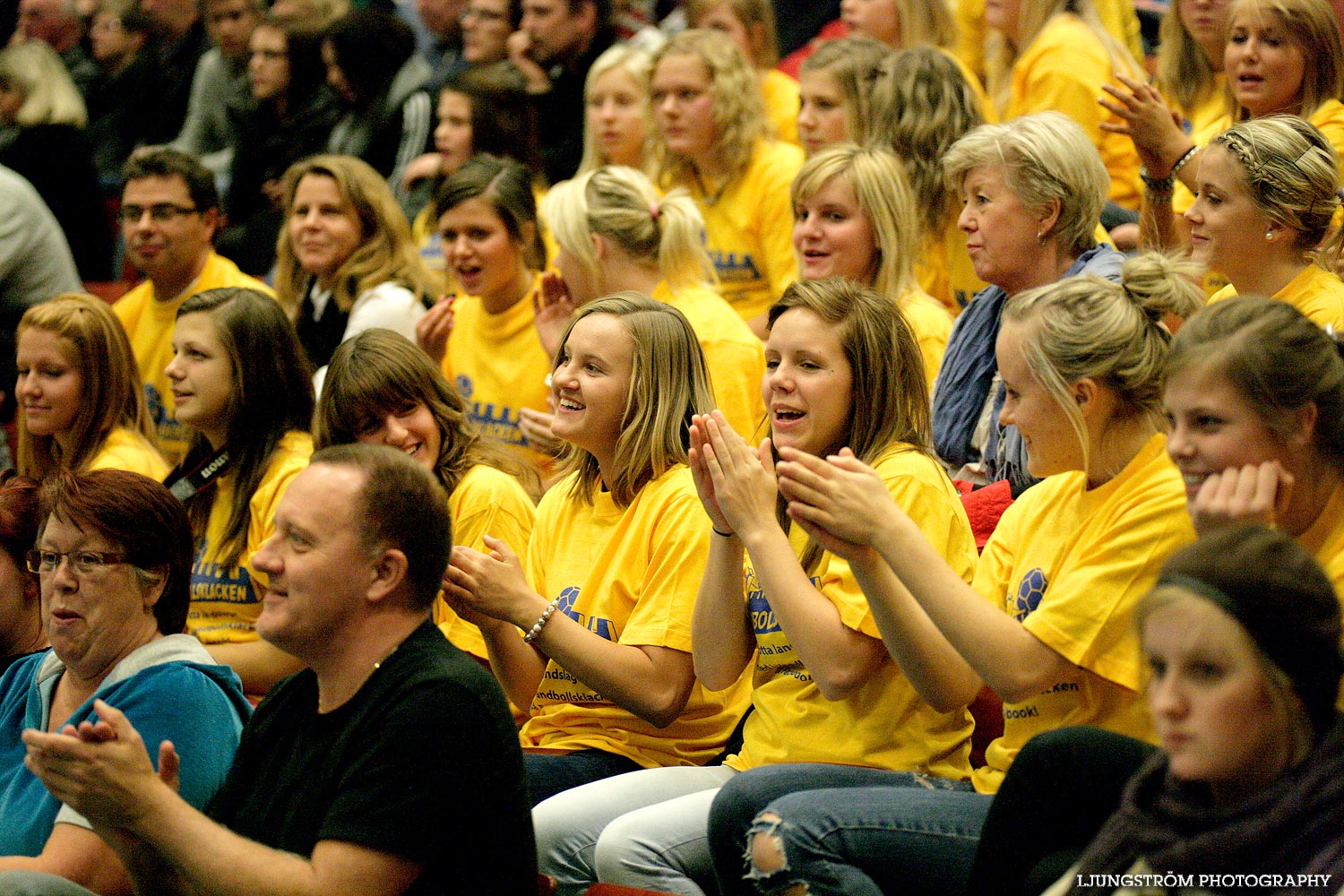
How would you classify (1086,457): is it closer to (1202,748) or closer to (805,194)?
(1202,748)

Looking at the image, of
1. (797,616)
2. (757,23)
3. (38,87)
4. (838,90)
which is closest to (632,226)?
(838,90)

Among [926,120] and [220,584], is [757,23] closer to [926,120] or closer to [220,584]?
[926,120]

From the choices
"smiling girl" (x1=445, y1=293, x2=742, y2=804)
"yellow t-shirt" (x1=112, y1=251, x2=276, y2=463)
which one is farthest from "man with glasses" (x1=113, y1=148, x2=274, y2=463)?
"smiling girl" (x1=445, y1=293, x2=742, y2=804)

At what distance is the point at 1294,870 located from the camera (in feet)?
5.36

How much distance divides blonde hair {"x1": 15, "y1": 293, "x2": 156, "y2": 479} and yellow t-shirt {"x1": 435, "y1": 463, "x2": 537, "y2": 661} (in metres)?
1.13

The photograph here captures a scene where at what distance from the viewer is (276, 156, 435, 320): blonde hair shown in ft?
15.5

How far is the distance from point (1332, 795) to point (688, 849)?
1.21 metres

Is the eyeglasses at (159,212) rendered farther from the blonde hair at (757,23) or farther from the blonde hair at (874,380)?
the blonde hair at (874,380)

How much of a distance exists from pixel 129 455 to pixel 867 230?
Result: 1.93 metres

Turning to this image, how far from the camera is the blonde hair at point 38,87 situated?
6.32 meters

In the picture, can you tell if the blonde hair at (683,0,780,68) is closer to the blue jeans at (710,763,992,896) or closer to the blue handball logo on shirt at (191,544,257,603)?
the blue handball logo on shirt at (191,544,257,603)

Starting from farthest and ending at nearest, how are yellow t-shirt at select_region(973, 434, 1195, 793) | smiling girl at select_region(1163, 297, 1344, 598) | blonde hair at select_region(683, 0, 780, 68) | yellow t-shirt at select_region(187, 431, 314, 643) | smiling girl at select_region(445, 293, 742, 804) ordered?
blonde hair at select_region(683, 0, 780, 68) < yellow t-shirt at select_region(187, 431, 314, 643) < smiling girl at select_region(445, 293, 742, 804) < yellow t-shirt at select_region(973, 434, 1195, 793) < smiling girl at select_region(1163, 297, 1344, 598)

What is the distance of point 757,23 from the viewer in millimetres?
5750

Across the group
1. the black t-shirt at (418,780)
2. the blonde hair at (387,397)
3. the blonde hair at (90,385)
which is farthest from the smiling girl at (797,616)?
the blonde hair at (90,385)
